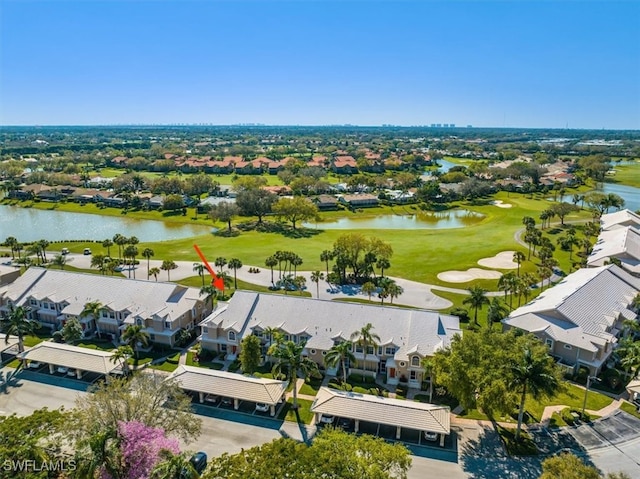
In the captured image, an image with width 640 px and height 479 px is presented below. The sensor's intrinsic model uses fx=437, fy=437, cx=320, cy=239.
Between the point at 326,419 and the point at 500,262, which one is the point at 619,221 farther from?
the point at 326,419

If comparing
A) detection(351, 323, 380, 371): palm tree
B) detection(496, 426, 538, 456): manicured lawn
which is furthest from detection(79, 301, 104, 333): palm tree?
detection(496, 426, 538, 456): manicured lawn

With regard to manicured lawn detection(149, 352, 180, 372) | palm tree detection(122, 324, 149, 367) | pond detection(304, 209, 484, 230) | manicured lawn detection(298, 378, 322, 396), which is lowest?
pond detection(304, 209, 484, 230)

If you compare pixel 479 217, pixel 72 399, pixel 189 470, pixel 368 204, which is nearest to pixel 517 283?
pixel 189 470

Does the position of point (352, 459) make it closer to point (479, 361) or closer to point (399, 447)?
point (399, 447)

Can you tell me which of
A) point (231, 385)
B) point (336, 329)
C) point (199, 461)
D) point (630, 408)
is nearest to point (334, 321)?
point (336, 329)

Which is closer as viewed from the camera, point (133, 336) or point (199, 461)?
point (199, 461)

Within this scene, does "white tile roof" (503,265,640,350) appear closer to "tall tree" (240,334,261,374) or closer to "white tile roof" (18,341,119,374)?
"tall tree" (240,334,261,374)

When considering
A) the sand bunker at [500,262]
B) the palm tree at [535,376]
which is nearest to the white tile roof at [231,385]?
the palm tree at [535,376]
